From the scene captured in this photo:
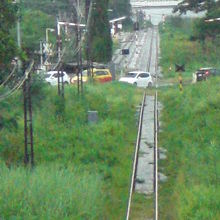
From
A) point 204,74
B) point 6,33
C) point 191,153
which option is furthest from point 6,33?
point 204,74

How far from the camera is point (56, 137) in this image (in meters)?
16.1

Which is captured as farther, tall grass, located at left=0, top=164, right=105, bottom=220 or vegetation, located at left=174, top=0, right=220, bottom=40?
vegetation, located at left=174, top=0, right=220, bottom=40

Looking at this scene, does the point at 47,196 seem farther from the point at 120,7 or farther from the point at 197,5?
the point at 120,7

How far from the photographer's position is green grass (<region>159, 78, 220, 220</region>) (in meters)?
10.5

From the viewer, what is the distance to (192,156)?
46.4 ft

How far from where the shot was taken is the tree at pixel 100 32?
39.0m

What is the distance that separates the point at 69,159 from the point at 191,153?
2.59 meters

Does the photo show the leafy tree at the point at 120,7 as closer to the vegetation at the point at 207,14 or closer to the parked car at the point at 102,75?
the vegetation at the point at 207,14

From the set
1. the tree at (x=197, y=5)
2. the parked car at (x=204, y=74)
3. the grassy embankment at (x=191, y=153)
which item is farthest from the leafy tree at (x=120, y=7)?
the grassy embankment at (x=191, y=153)

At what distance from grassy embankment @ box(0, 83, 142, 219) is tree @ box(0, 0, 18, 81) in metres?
1.89

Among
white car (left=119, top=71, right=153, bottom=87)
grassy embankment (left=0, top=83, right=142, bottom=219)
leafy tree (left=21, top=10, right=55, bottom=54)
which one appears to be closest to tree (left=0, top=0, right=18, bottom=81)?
grassy embankment (left=0, top=83, right=142, bottom=219)

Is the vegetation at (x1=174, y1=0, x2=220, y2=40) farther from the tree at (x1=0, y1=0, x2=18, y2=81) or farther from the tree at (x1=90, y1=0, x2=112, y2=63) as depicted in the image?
the tree at (x1=0, y1=0, x2=18, y2=81)

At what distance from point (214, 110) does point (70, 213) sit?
10403 mm

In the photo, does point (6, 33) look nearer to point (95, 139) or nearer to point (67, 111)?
point (95, 139)
